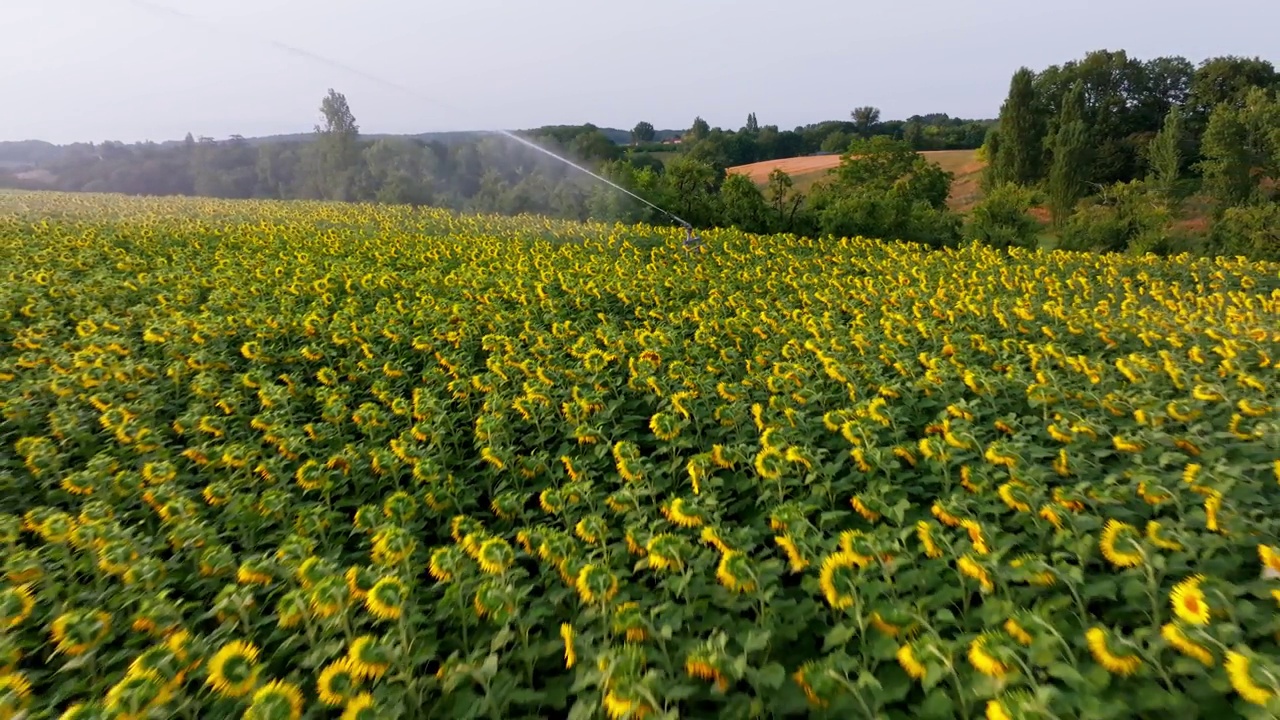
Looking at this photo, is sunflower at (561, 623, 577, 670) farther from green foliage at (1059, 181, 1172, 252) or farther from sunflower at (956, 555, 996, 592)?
green foliage at (1059, 181, 1172, 252)

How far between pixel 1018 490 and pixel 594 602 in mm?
1517

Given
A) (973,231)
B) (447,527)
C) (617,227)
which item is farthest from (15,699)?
(973,231)

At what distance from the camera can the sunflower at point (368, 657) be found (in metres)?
1.67

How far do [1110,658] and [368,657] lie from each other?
182cm

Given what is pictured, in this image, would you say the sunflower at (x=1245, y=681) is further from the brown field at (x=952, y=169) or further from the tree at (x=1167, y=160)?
the brown field at (x=952, y=169)

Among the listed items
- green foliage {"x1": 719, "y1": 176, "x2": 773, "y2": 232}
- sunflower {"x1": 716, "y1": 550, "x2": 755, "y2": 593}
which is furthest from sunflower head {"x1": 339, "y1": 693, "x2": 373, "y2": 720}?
green foliage {"x1": 719, "y1": 176, "x2": 773, "y2": 232}

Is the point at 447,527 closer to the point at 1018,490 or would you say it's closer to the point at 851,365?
the point at 1018,490

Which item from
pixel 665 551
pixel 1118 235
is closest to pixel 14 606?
pixel 665 551

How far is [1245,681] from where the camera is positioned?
1434 mm

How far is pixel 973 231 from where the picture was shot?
13281mm

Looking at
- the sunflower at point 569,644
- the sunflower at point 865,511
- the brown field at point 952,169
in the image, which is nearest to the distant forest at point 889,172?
the brown field at point 952,169

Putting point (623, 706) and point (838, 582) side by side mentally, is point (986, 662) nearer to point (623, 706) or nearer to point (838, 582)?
point (838, 582)

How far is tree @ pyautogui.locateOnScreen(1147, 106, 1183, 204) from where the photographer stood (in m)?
28.4

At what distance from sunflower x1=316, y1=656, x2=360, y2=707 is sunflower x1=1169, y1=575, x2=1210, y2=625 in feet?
6.78
